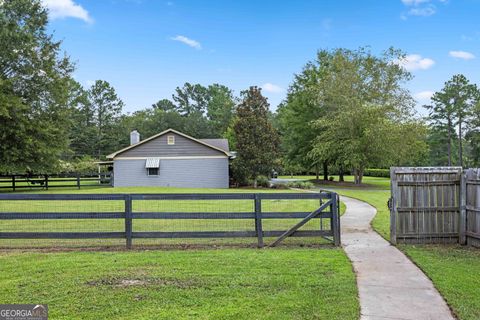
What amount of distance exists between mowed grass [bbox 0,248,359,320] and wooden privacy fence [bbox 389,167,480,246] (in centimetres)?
192

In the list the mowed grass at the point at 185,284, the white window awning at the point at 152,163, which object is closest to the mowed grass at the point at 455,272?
the mowed grass at the point at 185,284

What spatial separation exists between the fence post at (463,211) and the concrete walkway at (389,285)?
1546 mm

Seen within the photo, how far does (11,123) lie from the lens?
24422 mm

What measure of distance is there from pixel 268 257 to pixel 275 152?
22.5 m

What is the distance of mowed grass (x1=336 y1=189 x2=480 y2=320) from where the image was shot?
4355 mm

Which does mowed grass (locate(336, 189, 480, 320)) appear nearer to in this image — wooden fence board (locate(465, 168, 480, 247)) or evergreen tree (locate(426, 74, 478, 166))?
wooden fence board (locate(465, 168, 480, 247))

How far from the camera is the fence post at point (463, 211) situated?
7801 mm

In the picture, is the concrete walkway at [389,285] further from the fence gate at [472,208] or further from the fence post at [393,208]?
the fence gate at [472,208]

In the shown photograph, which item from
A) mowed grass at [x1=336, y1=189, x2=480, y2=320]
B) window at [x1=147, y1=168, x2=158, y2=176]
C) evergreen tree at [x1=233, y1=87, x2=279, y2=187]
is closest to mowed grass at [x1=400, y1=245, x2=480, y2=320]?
mowed grass at [x1=336, y1=189, x2=480, y2=320]

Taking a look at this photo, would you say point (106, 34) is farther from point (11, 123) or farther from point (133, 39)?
point (11, 123)

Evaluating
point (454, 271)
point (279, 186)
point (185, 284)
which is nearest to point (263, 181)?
point (279, 186)

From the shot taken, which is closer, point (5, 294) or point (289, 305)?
point (289, 305)

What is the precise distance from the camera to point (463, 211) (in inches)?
309

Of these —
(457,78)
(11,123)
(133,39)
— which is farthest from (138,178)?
(457,78)
